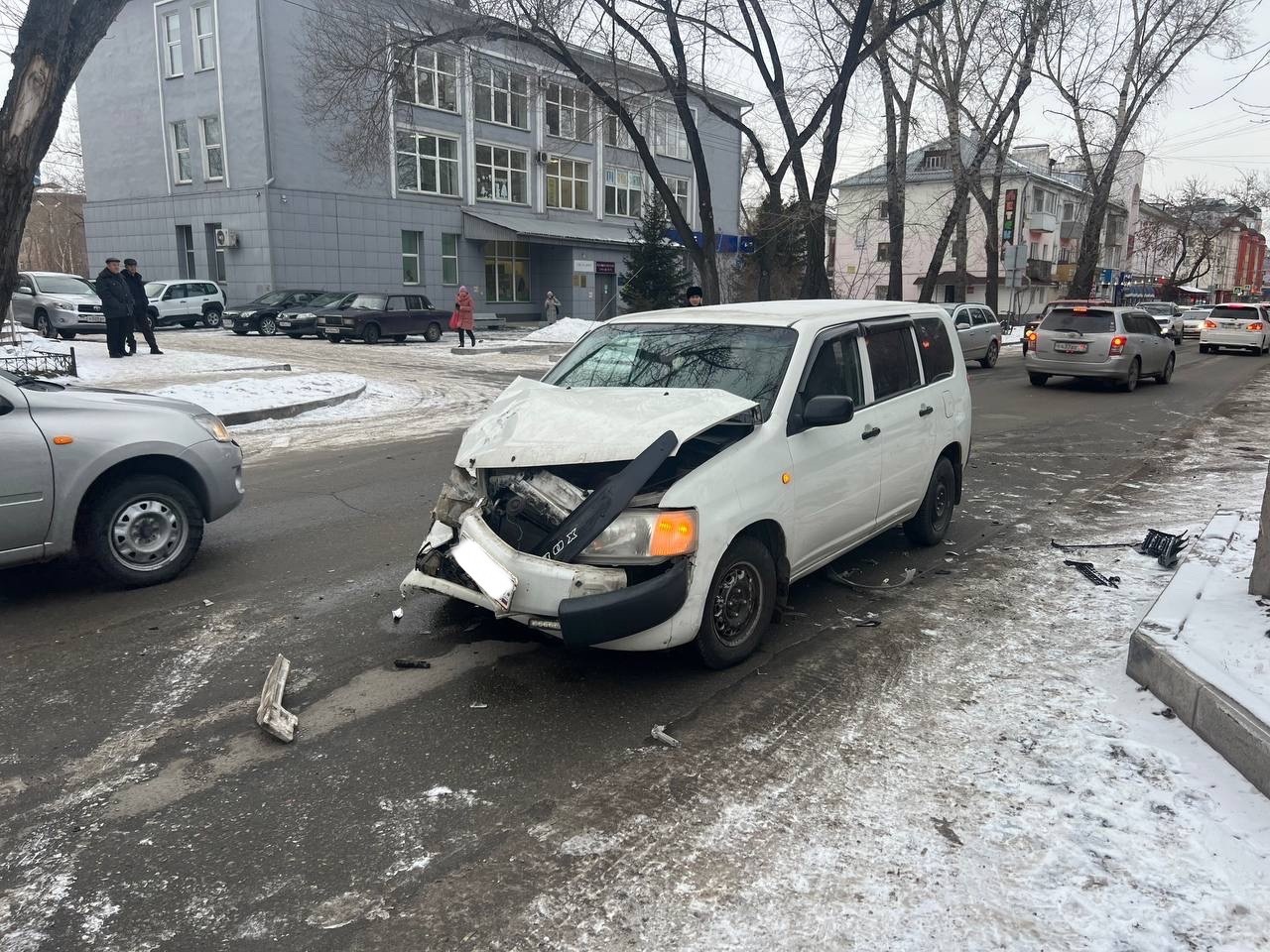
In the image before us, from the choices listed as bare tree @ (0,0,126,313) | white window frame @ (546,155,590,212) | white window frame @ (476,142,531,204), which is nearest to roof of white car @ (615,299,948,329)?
bare tree @ (0,0,126,313)

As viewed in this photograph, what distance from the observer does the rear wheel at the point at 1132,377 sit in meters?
17.2

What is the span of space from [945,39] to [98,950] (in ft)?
108

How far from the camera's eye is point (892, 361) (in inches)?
233

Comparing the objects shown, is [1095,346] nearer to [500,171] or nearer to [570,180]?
[500,171]

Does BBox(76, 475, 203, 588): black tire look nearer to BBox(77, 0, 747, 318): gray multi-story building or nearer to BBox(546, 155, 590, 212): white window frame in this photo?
BBox(77, 0, 747, 318): gray multi-story building

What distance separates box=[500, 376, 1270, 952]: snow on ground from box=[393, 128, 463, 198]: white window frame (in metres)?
34.5

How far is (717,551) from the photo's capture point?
4.17 meters

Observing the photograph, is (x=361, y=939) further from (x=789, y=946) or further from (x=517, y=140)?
(x=517, y=140)

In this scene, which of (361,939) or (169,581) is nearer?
(361,939)

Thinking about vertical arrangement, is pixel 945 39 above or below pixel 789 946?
above

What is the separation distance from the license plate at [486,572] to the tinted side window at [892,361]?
270 centimetres

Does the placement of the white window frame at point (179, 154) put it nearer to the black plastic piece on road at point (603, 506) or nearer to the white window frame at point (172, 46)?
the white window frame at point (172, 46)

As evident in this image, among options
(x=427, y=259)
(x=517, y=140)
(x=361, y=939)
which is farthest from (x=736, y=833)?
(x=517, y=140)

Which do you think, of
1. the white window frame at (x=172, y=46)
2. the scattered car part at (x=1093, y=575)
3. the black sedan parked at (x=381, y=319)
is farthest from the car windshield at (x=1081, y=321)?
the white window frame at (x=172, y=46)
